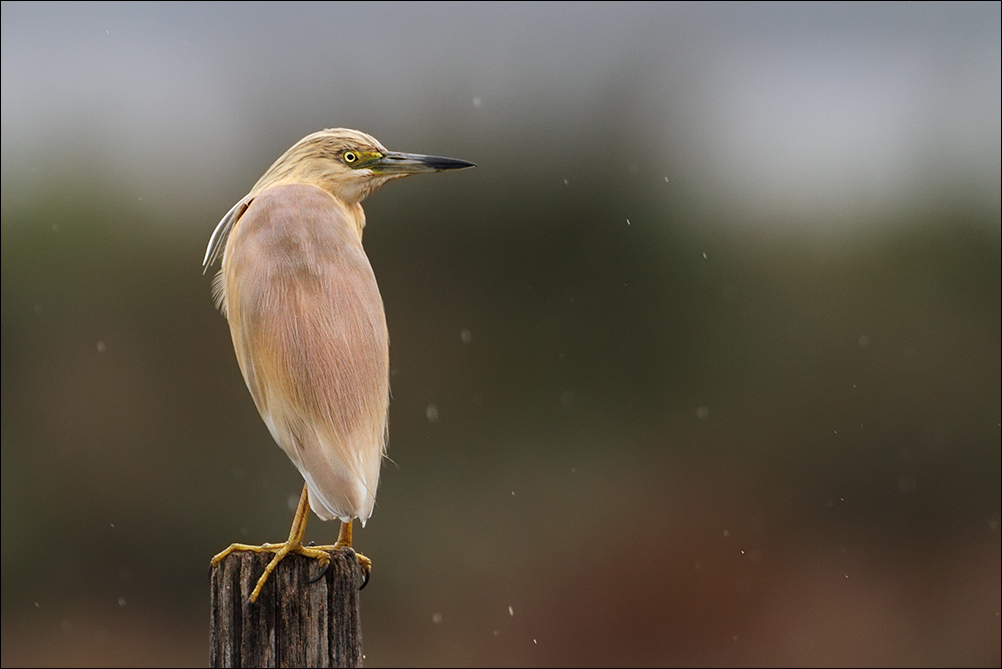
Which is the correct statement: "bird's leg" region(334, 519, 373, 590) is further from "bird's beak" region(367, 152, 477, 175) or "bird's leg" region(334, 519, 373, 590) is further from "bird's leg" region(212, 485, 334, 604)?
"bird's beak" region(367, 152, 477, 175)

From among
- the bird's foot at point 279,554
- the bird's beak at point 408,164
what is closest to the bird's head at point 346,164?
the bird's beak at point 408,164

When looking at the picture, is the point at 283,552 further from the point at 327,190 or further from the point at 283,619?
the point at 327,190

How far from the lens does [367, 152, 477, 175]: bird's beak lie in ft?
9.11

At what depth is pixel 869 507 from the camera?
816 centimetres

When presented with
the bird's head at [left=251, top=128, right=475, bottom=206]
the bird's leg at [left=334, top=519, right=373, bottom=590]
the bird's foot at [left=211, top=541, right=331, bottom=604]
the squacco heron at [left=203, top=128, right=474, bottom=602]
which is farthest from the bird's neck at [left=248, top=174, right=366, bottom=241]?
the bird's foot at [left=211, top=541, right=331, bottom=604]

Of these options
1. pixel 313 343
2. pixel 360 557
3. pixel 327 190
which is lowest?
pixel 360 557

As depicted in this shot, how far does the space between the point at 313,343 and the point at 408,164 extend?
2.08 feet

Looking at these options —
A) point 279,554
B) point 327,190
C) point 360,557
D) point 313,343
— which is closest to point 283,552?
point 279,554

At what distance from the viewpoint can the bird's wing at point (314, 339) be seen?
7.68 feet

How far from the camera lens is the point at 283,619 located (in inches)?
80.9

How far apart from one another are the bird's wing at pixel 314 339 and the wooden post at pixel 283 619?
0.77 ft

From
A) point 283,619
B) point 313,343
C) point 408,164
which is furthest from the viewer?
point 408,164

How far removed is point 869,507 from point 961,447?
88 centimetres

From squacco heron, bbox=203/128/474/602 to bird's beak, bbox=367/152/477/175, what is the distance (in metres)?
0.35
